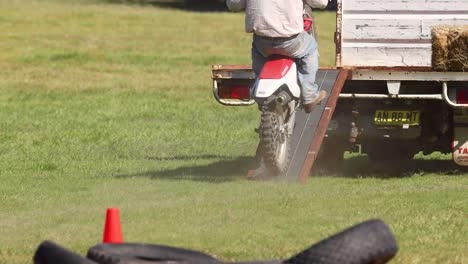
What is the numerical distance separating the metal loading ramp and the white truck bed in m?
0.87

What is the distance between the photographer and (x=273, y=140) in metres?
11.8

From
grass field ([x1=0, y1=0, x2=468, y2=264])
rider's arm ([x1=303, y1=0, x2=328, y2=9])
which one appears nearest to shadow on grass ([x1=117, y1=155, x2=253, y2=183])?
grass field ([x1=0, y1=0, x2=468, y2=264])

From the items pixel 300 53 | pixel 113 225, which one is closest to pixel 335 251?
pixel 113 225

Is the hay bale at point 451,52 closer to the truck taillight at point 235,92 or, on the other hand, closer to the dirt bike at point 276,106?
the dirt bike at point 276,106

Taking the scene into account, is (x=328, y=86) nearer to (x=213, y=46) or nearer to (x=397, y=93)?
(x=397, y=93)

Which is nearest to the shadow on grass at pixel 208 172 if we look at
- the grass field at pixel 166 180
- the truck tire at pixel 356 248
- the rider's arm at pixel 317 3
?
the grass field at pixel 166 180

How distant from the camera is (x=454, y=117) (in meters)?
13.0

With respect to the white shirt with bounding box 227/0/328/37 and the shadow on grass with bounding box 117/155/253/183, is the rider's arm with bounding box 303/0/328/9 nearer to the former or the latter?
the white shirt with bounding box 227/0/328/37

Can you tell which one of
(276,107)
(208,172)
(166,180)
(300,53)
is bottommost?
(208,172)

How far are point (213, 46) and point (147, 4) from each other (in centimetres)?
1725

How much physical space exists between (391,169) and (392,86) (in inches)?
56.3

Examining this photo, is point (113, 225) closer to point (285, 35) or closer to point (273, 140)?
point (273, 140)

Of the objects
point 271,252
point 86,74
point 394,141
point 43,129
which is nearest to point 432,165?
point 394,141

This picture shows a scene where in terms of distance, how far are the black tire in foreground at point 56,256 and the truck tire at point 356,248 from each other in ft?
2.96
